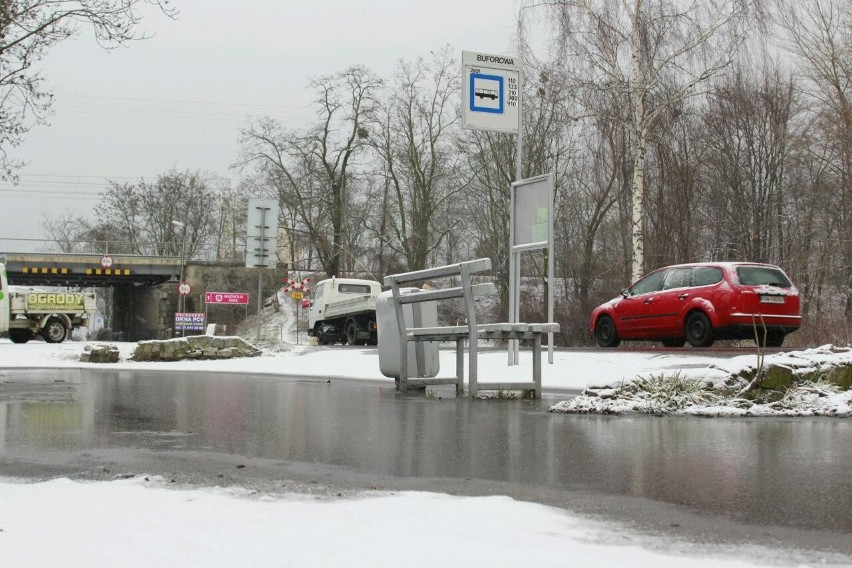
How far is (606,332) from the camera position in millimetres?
20500

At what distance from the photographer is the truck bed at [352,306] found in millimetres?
36500

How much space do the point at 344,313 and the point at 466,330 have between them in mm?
27128

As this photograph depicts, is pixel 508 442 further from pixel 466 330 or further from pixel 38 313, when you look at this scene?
pixel 38 313

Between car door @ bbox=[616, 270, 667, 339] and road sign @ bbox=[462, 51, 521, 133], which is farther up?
road sign @ bbox=[462, 51, 521, 133]

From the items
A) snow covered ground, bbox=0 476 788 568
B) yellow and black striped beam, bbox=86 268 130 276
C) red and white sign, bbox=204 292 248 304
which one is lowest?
snow covered ground, bbox=0 476 788 568

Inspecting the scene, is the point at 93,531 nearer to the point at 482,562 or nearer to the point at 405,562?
the point at 405,562

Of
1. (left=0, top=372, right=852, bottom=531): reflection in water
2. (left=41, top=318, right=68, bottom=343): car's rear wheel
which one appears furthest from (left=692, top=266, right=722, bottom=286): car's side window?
(left=41, top=318, right=68, bottom=343): car's rear wheel

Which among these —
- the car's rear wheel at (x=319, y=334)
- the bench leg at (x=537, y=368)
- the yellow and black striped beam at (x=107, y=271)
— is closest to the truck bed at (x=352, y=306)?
the car's rear wheel at (x=319, y=334)

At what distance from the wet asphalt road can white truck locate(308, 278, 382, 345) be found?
2692 centimetres

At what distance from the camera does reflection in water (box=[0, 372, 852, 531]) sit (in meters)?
4.68

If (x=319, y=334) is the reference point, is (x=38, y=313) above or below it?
above

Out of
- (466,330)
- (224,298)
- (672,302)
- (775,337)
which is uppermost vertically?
(224,298)

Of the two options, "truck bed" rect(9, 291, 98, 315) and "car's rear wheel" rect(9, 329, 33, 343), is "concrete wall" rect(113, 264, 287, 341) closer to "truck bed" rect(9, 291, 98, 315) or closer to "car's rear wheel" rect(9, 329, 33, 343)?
"truck bed" rect(9, 291, 98, 315)

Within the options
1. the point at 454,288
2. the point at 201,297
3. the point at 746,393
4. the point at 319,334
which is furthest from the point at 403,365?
the point at 201,297
